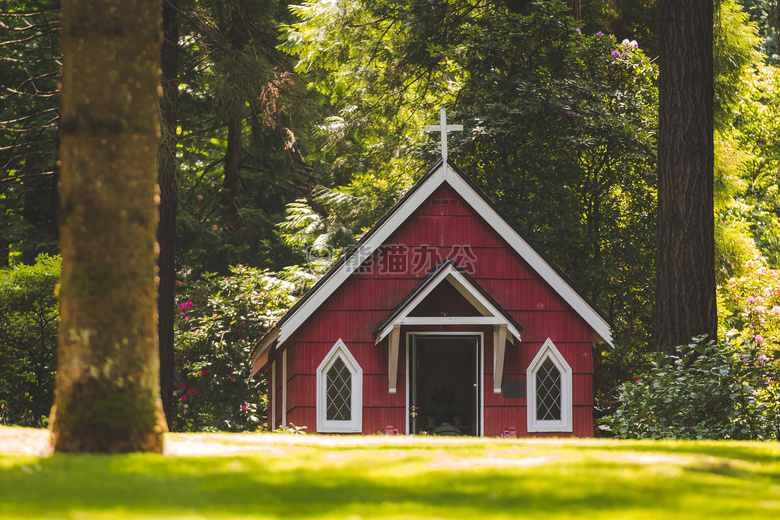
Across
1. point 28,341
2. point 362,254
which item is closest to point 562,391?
point 362,254

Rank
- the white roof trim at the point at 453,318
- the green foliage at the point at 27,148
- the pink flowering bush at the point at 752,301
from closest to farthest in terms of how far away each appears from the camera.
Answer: the white roof trim at the point at 453,318 < the pink flowering bush at the point at 752,301 < the green foliage at the point at 27,148

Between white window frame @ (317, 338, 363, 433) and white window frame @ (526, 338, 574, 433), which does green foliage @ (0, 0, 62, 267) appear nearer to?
white window frame @ (317, 338, 363, 433)

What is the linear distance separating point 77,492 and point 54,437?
1719 mm

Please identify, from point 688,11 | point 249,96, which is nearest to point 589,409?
point 688,11

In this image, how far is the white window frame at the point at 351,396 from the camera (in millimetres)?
15523

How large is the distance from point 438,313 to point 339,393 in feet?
7.11

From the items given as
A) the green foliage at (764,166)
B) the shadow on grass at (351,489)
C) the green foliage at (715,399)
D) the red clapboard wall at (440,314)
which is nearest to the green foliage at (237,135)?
the red clapboard wall at (440,314)

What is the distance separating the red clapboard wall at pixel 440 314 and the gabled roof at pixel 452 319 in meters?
0.33

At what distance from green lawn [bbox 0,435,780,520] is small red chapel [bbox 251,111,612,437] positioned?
7506 mm

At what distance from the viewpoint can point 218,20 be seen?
1923 centimetres

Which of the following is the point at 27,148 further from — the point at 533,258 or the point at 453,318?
the point at 533,258

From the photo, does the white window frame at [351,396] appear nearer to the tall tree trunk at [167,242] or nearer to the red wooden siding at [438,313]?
the red wooden siding at [438,313]

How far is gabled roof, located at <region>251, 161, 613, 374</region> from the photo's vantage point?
15602mm

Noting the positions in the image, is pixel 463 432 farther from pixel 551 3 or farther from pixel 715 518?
pixel 715 518
